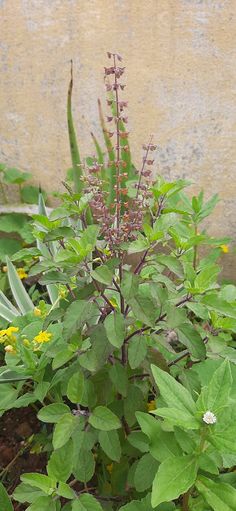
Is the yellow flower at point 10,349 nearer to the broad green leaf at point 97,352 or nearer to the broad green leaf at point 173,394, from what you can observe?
the broad green leaf at point 97,352

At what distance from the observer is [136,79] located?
2.21 m

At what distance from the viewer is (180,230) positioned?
5.09 feet

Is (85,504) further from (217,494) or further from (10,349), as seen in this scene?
(10,349)

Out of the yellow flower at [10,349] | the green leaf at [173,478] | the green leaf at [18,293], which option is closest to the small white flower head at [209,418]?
the green leaf at [173,478]

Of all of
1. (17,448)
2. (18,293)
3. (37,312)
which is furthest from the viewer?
(18,293)

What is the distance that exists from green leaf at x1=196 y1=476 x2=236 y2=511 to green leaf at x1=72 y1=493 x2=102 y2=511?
21cm

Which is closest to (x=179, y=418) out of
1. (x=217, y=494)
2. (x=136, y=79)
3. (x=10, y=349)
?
(x=217, y=494)

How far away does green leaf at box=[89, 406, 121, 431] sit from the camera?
1.12 metres

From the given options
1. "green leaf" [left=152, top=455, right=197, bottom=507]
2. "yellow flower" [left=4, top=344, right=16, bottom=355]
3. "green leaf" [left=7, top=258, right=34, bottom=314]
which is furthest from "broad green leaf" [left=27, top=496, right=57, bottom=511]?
"green leaf" [left=7, top=258, right=34, bottom=314]

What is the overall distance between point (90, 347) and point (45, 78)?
1428mm

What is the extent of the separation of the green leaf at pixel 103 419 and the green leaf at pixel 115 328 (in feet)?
0.52

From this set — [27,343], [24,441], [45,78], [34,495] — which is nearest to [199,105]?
[45,78]

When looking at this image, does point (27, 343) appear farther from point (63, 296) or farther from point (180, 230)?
point (180, 230)

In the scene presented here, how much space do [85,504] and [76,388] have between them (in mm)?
216
